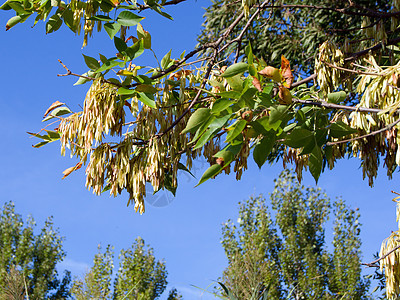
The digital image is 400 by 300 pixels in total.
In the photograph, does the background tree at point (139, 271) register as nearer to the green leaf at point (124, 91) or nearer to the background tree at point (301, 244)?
the background tree at point (301, 244)

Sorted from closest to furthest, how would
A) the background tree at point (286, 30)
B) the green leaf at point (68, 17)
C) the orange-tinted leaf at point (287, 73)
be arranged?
the orange-tinted leaf at point (287, 73) → the green leaf at point (68, 17) → the background tree at point (286, 30)

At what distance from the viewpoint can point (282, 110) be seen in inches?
Answer: 78.8

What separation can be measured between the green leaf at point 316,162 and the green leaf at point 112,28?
42.7 inches

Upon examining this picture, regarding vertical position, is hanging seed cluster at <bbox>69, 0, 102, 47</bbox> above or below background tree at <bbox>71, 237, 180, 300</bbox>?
below

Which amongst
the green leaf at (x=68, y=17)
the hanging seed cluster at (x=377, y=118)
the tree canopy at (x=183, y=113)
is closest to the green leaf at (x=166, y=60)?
the tree canopy at (x=183, y=113)

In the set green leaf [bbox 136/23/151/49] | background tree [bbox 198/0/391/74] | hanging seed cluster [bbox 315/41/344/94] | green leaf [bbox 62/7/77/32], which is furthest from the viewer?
background tree [bbox 198/0/391/74]

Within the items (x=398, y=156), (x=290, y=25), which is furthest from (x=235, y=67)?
(x=290, y=25)

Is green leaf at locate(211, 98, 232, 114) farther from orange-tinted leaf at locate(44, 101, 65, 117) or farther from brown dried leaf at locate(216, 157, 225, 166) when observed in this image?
orange-tinted leaf at locate(44, 101, 65, 117)

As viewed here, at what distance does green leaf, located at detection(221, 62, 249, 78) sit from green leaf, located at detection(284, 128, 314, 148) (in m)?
0.39

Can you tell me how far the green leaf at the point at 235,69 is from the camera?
1959 mm

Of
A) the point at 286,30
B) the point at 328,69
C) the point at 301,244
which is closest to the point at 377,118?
the point at 328,69

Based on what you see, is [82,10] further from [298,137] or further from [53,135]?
[298,137]

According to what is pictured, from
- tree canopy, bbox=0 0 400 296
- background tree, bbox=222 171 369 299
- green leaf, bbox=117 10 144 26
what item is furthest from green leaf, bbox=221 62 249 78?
background tree, bbox=222 171 369 299

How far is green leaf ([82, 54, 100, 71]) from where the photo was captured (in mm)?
2457
